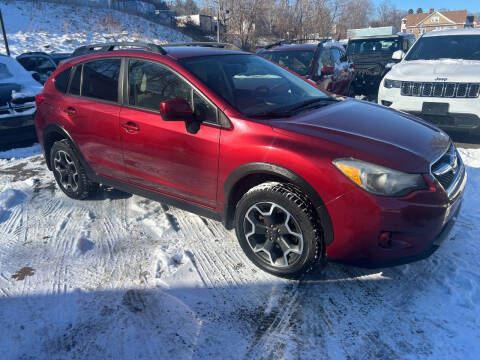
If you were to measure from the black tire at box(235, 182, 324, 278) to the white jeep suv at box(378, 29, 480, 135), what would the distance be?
14.3 ft

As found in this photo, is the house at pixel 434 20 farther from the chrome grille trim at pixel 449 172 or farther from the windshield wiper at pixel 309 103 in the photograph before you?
the chrome grille trim at pixel 449 172

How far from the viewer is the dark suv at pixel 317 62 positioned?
296 inches

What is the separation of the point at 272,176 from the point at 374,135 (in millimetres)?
812

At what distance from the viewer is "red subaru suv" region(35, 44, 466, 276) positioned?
2.35 m

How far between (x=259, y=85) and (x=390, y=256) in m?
1.93

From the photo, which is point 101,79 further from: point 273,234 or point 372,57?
point 372,57

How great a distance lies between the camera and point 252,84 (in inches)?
132

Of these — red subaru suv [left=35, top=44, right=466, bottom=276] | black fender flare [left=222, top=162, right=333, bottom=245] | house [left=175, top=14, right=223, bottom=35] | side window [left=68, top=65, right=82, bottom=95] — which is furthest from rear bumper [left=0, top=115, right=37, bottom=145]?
house [left=175, top=14, right=223, bottom=35]

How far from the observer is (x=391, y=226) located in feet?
7.54

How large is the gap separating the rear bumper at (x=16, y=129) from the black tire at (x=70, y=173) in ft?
8.11

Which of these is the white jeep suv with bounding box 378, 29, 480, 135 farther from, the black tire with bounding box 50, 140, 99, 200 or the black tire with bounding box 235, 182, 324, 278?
the black tire with bounding box 50, 140, 99, 200

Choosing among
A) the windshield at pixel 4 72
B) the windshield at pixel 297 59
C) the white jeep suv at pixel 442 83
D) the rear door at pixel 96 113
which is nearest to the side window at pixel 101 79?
the rear door at pixel 96 113

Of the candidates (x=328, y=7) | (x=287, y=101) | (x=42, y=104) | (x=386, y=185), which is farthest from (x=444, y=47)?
(x=328, y=7)

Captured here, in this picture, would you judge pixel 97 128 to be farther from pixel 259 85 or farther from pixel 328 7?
pixel 328 7
